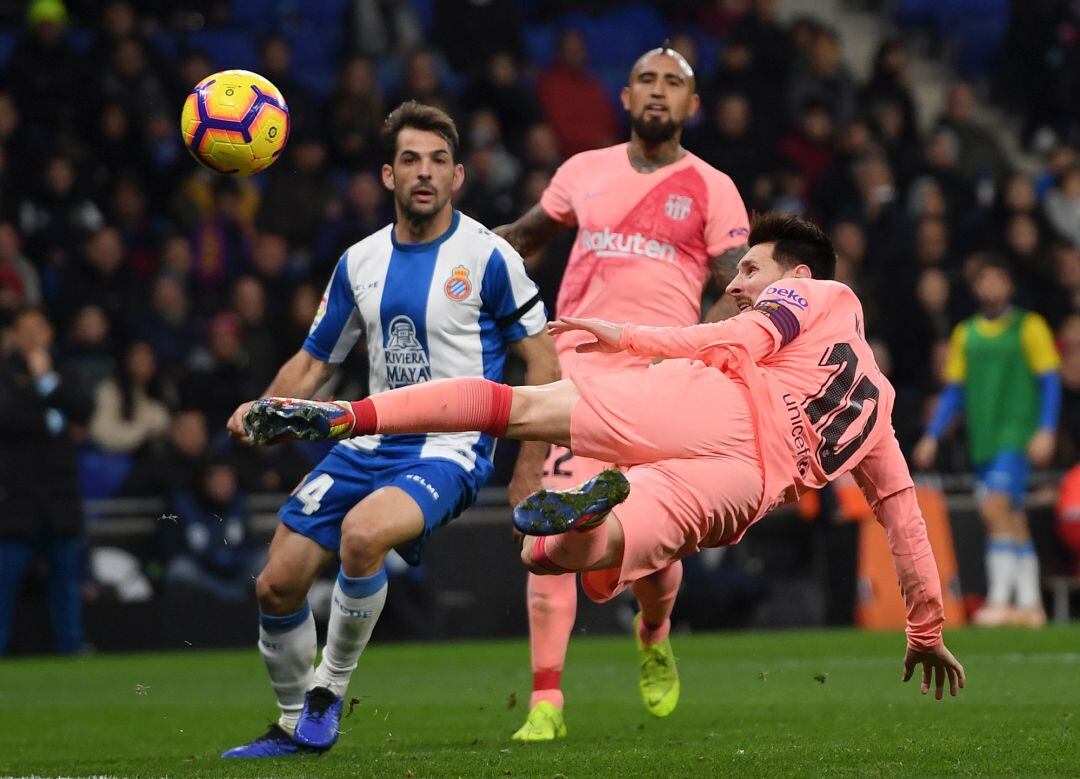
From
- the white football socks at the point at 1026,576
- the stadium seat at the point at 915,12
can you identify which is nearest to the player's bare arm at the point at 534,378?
the white football socks at the point at 1026,576

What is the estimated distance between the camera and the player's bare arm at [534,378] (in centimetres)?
712

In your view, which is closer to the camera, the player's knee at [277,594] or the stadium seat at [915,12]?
the player's knee at [277,594]

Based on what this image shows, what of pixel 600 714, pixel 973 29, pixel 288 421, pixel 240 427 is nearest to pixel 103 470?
pixel 600 714

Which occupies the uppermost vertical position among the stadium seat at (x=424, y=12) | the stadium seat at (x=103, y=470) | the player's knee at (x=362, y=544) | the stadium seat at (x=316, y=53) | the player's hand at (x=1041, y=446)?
the stadium seat at (x=424, y=12)

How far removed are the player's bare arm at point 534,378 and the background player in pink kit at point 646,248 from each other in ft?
1.94

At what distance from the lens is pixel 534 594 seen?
7680 mm

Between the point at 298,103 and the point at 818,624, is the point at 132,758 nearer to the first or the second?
the point at 818,624

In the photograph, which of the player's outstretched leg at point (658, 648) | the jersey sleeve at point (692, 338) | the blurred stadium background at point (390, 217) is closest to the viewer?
the jersey sleeve at point (692, 338)

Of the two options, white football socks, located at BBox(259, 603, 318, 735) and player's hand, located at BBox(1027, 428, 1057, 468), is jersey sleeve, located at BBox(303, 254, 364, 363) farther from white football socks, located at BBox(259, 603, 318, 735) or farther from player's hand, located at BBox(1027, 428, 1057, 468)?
player's hand, located at BBox(1027, 428, 1057, 468)

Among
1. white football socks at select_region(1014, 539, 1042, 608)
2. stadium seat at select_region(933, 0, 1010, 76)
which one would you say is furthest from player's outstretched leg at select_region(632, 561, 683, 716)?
stadium seat at select_region(933, 0, 1010, 76)

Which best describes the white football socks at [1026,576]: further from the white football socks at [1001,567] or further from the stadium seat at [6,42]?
the stadium seat at [6,42]

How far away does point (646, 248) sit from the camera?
7.81m

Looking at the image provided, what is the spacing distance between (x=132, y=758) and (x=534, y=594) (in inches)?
71.7

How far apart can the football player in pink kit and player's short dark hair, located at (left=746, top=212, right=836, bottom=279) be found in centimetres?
18
